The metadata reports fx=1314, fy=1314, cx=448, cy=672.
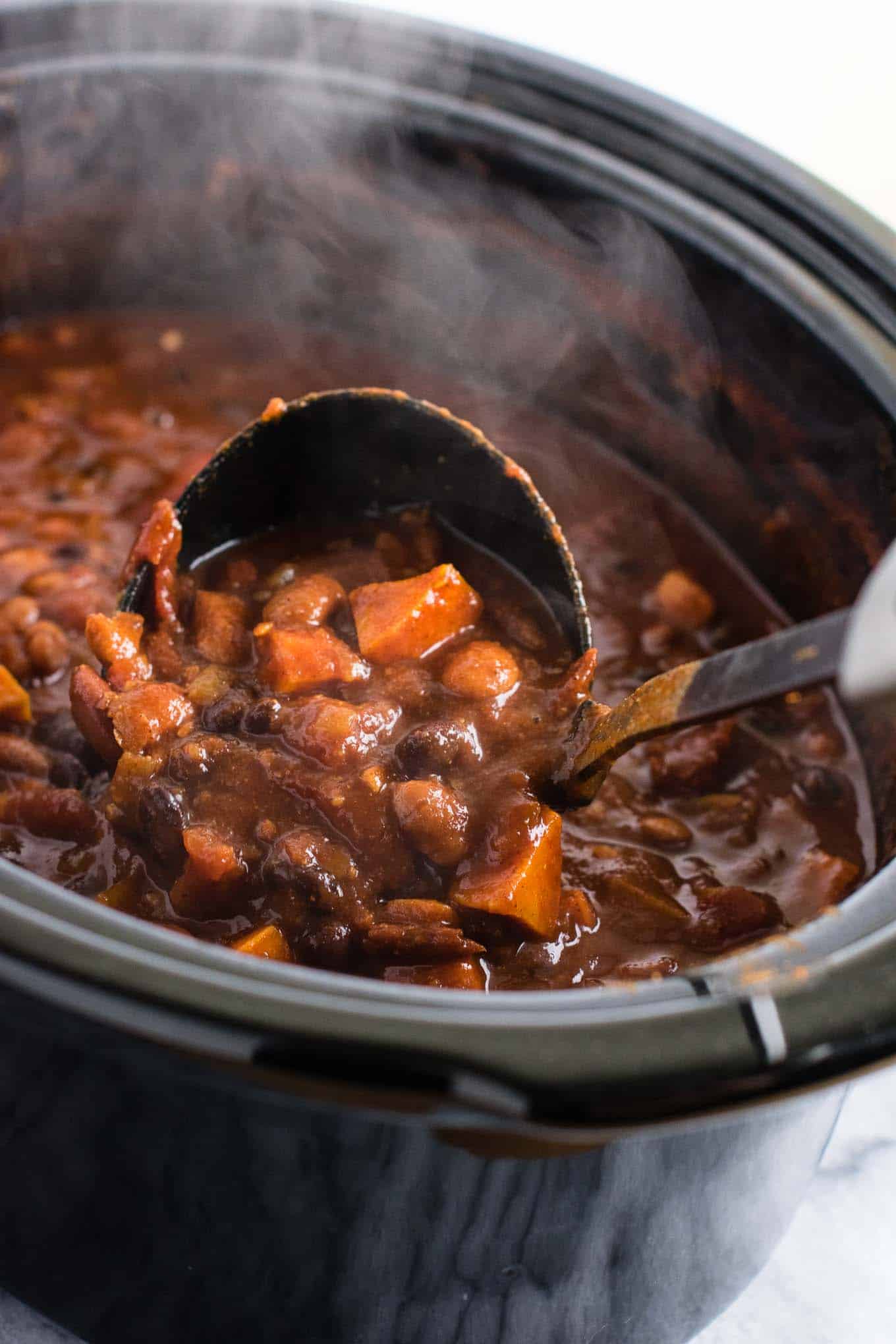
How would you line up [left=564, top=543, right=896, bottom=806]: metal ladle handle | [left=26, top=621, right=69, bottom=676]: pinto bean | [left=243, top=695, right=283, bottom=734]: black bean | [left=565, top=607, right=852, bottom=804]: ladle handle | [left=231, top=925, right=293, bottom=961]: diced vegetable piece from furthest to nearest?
1. [left=26, top=621, right=69, bottom=676]: pinto bean
2. [left=243, top=695, right=283, bottom=734]: black bean
3. [left=231, top=925, right=293, bottom=961]: diced vegetable piece
4. [left=565, top=607, right=852, bottom=804]: ladle handle
5. [left=564, top=543, right=896, bottom=806]: metal ladle handle

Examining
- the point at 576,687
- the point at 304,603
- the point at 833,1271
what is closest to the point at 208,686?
the point at 304,603

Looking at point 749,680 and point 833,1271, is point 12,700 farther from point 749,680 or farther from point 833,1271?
point 833,1271

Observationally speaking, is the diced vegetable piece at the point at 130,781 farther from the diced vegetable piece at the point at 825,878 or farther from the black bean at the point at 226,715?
the diced vegetable piece at the point at 825,878

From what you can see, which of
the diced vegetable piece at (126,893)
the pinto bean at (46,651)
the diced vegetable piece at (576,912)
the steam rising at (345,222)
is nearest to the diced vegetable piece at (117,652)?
the pinto bean at (46,651)

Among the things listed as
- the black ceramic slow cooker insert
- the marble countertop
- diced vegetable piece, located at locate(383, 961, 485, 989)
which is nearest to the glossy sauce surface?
diced vegetable piece, located at locate(383, 961, 485, 989)

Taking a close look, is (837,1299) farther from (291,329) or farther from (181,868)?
(291,329)

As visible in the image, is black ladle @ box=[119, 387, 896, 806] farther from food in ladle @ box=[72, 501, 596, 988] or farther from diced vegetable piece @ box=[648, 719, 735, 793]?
diced vegetable piece @ box=[648, 719, 735, 793]
